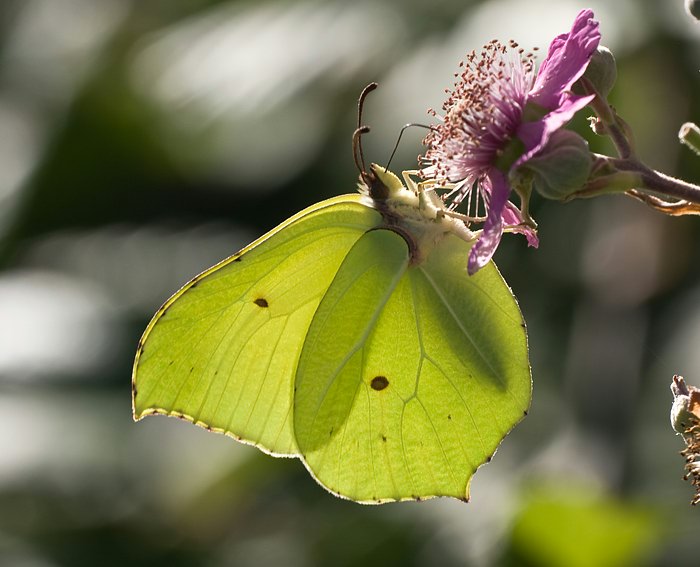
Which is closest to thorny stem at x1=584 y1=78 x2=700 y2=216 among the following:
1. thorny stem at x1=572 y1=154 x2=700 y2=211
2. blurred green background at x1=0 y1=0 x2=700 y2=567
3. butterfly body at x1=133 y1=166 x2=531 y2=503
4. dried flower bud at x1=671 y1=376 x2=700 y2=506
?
thorny stem at x1=572 y1=154 x2=700 y2=211

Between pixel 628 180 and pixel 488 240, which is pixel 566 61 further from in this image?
pixel 488 240

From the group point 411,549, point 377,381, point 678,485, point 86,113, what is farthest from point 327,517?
point 86,113

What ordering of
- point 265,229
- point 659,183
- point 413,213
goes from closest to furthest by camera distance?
1. point 659,183
2. point 413,213
3. point 265,229

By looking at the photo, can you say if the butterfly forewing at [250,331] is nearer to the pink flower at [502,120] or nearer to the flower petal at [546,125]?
the pink flower at [502,120]

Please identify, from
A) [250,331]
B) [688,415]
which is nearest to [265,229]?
[250,331]

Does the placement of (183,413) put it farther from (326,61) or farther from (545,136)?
(326,61)

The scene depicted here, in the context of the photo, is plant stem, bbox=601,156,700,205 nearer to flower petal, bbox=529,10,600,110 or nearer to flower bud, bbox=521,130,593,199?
flower bud, bbox=521,130,593,199
